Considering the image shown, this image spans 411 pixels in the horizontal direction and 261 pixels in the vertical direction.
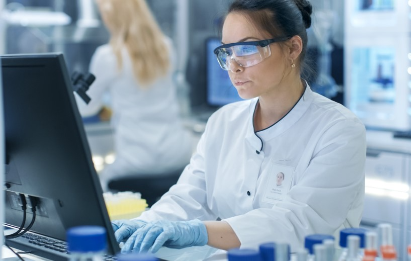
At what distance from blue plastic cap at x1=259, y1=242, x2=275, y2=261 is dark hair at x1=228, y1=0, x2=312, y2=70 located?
0.81 m

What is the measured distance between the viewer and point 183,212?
6.00 ft

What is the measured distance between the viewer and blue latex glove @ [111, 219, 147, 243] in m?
1.53

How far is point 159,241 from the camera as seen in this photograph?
1.42 m

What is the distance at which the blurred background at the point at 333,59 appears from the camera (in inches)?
126

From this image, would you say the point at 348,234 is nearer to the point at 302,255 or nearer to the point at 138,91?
the point at 302,255

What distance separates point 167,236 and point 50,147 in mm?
371

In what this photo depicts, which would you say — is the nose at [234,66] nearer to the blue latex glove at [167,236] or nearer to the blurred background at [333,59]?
the blue latex glove at [167,236]

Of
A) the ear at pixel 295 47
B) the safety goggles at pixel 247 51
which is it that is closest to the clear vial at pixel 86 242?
the safety goggles at pixel 247 51

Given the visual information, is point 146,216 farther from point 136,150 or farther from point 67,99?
point 136,150

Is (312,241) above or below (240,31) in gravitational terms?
below

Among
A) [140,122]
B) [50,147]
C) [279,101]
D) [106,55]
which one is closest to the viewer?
[50,147]

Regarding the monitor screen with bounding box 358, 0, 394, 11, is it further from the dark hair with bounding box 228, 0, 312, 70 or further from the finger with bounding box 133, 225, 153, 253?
the finger with bounding box 133, 225, 153, 253

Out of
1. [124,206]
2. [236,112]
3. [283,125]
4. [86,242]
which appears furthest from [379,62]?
[86,242]

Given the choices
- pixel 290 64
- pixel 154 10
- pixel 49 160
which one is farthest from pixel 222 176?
pixel 154 10
